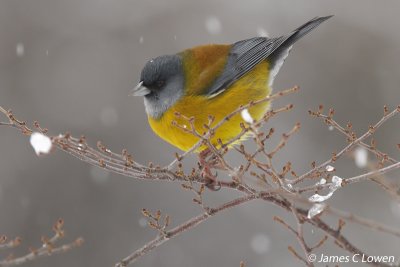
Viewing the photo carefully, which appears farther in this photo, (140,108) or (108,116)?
(140,108)

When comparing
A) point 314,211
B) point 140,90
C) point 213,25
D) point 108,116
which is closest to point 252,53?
point 140,90

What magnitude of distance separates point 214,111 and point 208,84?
0.29m

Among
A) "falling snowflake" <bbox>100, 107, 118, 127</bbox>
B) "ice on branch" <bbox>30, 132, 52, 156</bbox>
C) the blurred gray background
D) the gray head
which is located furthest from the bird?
"falling snowflake" <bbox>100, 107, 118, 127</bbox>

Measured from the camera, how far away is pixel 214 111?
4.09m

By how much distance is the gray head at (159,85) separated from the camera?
4.06 m

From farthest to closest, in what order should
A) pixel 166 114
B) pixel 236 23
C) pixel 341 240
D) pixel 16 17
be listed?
pixel 236 23 < pixel 16 17 < pixel 166 114 < pixel 341 240

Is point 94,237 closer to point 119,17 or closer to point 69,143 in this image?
point 119,17

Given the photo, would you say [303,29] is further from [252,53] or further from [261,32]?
[261,32]

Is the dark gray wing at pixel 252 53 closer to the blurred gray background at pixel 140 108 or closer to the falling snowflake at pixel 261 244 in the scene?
the blurred gray background at pixel 140 108

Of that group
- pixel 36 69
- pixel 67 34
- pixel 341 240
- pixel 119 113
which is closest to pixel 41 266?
pixel 119 113

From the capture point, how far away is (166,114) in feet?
13.3

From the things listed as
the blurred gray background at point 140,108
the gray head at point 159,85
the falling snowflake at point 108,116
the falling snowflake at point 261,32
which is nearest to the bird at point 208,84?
the gray head at point 159,85

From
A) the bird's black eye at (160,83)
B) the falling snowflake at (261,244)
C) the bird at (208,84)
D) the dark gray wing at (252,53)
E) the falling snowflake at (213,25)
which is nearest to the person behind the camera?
the bird at (208,84)

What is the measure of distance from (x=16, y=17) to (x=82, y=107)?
191cm
